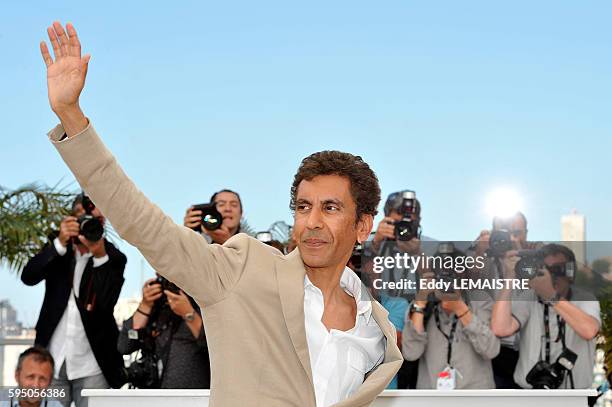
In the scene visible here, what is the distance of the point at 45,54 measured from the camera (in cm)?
198

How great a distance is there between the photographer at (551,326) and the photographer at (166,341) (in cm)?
153

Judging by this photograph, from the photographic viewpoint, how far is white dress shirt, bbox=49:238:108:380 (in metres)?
4.98

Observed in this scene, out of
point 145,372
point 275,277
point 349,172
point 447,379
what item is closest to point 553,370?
point 447,379

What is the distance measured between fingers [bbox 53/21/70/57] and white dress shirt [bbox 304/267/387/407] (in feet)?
2.51

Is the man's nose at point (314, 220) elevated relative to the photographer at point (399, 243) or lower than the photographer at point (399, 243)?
lower

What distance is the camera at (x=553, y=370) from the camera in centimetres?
468

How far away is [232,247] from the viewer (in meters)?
2.15

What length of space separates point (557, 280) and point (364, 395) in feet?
9.80

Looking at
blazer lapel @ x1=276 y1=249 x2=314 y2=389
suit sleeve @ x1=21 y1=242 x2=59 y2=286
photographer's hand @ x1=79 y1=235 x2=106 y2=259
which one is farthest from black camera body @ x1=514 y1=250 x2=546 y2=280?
blazer lapel @ x1=276 y1=249 x2=314 y2=389

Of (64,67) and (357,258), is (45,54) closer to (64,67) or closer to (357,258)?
(64,67)

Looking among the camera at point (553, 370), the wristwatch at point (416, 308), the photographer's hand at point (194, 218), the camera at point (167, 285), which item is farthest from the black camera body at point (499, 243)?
the camera at point (167, 285)

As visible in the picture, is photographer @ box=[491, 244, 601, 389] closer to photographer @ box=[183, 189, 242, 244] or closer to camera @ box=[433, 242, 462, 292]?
camera @ box=[433, 242, 462, 292]

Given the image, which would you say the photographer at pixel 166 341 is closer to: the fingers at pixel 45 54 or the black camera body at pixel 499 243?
the black camera body at pixel 499 243

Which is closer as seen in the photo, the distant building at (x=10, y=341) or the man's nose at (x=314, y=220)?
the man's nose at (x=314, y=220)
